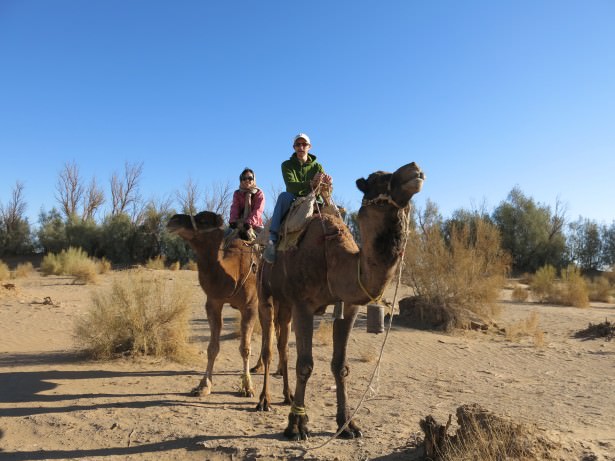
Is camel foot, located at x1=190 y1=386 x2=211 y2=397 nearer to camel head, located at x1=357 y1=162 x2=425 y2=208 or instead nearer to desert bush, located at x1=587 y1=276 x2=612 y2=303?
camel head, located at x1=357 y1=162 x2=425 y2=208

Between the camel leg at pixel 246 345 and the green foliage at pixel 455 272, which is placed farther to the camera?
the green foliage at pixel 455 272

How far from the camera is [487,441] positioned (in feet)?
12.3

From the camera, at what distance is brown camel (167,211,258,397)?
606 cm


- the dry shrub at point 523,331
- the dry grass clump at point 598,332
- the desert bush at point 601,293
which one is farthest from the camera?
the desert bush at point 601,293

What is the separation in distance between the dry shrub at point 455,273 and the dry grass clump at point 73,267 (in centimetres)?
1502

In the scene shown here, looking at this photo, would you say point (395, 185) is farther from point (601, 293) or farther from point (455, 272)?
point (601, 293)

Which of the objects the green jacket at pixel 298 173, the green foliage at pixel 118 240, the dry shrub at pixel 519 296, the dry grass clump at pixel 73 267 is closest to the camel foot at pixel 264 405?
the green jacket at pixel 298 173

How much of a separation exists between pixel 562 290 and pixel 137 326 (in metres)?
19.2

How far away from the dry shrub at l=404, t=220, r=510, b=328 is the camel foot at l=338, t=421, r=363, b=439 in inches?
336

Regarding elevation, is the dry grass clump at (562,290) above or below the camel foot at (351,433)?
above

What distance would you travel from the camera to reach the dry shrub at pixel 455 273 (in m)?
13.2

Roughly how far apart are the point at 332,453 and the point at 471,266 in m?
10.6

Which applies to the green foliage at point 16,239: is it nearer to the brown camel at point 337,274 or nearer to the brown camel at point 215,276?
the brown camel at point 215,276

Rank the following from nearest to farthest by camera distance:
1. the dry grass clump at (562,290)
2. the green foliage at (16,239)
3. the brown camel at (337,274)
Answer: the brown camel at (337,274), the dry grass clump at (562,290), the green foliage at (16,239)
